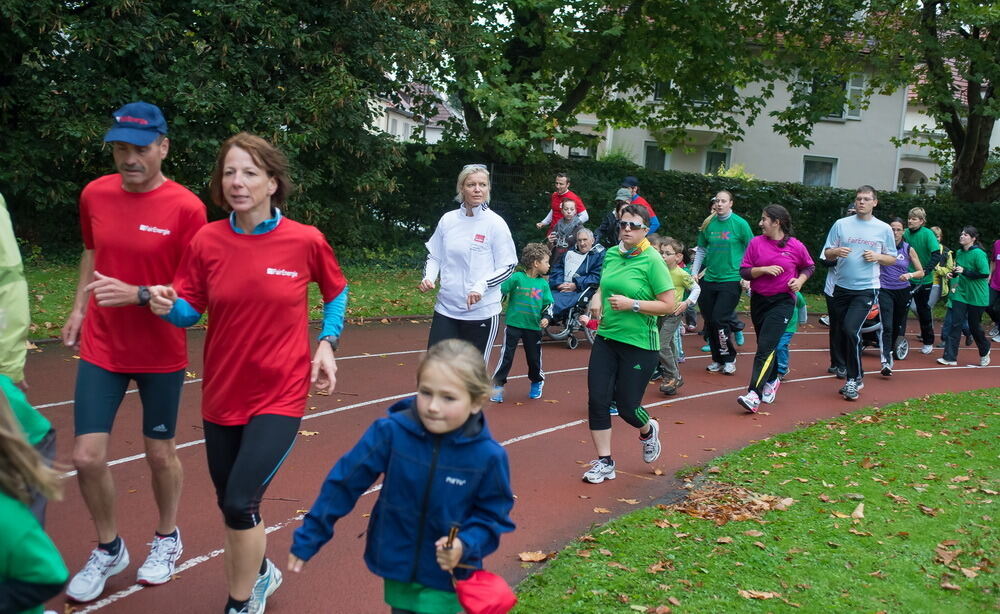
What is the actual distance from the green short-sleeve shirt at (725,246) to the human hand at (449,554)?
8.93m

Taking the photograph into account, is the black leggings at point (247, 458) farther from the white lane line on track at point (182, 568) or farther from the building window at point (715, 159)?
the building window at point (715, 159)

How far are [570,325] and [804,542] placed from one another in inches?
306

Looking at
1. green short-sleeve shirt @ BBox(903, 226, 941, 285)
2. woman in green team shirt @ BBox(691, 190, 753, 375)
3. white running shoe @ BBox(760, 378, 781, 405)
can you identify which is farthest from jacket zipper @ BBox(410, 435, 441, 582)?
green short-sleeve shirt @ BBox(903, 226, 941, 285)

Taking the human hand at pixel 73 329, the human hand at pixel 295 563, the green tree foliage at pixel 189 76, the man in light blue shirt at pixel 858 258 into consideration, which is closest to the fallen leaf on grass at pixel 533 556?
the human hand at pixel 295 563

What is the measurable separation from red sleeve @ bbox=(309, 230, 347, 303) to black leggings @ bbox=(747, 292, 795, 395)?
256 inches

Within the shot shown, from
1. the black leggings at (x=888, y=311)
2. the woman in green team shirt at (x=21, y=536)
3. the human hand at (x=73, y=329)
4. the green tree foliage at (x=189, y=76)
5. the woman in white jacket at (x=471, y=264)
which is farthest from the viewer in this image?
the green tree foliage at (x=189, y=76)

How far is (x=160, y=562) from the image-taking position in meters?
5.00

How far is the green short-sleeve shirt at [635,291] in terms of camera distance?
A: 6934mm

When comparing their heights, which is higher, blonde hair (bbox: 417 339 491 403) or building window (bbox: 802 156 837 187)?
building window (bbox: 802 156 837 187)

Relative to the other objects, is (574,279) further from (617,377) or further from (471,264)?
(617,377)

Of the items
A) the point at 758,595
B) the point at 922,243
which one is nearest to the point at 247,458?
the point at 758,595

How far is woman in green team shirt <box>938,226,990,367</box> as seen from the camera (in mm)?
14484

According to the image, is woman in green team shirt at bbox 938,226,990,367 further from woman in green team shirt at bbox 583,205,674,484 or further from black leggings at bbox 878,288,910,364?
woman in green team shirt at bbox 583,205,674,484

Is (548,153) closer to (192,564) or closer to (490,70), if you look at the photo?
(490,70)
